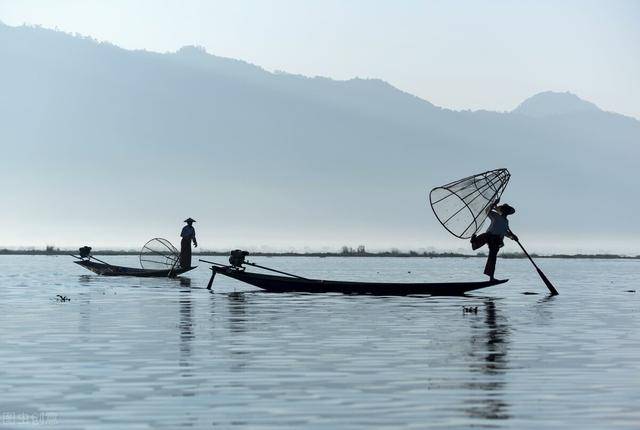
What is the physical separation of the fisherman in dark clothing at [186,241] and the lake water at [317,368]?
21.4 metres

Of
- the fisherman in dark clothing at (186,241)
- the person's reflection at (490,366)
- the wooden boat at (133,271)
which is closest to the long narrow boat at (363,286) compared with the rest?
the person's reflection at (490,366)

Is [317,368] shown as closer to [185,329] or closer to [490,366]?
[490,366]

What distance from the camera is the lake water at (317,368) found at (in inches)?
675

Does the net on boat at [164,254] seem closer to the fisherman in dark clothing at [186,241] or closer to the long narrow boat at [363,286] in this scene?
the fisherman in dark clothing at [186,241]

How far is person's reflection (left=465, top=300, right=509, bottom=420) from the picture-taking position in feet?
58.4

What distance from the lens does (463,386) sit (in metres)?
20.4

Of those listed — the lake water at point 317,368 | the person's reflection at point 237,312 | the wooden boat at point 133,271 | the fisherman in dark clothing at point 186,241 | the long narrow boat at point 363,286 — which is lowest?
the lake water at point 317,368

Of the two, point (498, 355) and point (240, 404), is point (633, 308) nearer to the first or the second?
point (498, 355)

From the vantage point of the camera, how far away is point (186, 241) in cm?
6625

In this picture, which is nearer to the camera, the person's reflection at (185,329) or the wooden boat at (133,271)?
the person's reflection at (185,329)

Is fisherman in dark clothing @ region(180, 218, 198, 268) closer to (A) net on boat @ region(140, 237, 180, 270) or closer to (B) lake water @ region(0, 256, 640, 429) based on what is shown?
(A) net on boat @ region(140, 237, 180, 270)

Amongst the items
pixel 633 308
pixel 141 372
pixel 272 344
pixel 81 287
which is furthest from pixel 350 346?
pixel 81 287

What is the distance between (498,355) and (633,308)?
22117mm

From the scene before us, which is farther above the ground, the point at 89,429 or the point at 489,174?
the point at 489,174
